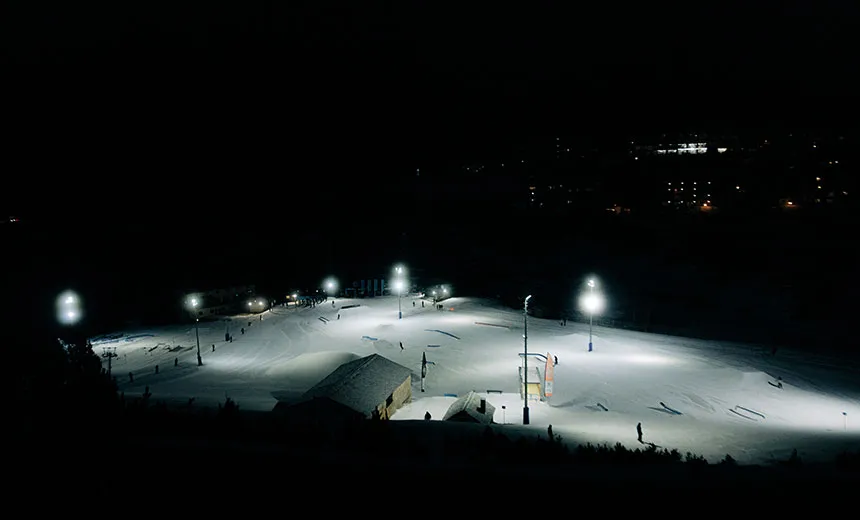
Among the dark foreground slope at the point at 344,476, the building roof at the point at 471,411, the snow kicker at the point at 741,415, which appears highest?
the dark foreground slope at the point at 344,476

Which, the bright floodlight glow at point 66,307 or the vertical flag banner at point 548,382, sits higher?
the bright floodlight glow at point 66,307

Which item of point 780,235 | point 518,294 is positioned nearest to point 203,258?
point 518,294

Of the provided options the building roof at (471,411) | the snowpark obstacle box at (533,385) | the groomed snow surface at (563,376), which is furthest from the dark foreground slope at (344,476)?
the snowpark obstacle box at (533,385)

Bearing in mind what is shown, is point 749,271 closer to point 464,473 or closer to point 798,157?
point 798,157

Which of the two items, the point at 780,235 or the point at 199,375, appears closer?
the point at 199,375

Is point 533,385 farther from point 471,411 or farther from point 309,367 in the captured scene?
point 309,367

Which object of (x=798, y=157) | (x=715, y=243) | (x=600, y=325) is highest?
(x=798, y=157)

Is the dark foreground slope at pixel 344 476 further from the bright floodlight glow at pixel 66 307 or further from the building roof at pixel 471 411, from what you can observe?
the bright floodlight glow at pixel 66 307

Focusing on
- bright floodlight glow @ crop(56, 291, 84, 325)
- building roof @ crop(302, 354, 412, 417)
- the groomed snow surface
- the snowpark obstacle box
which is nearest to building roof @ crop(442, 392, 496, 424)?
the groomed snow surface

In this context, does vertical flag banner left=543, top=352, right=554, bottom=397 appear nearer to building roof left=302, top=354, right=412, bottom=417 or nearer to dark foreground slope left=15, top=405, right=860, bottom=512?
building roof left=302, top=354, right=412, bottom=417
